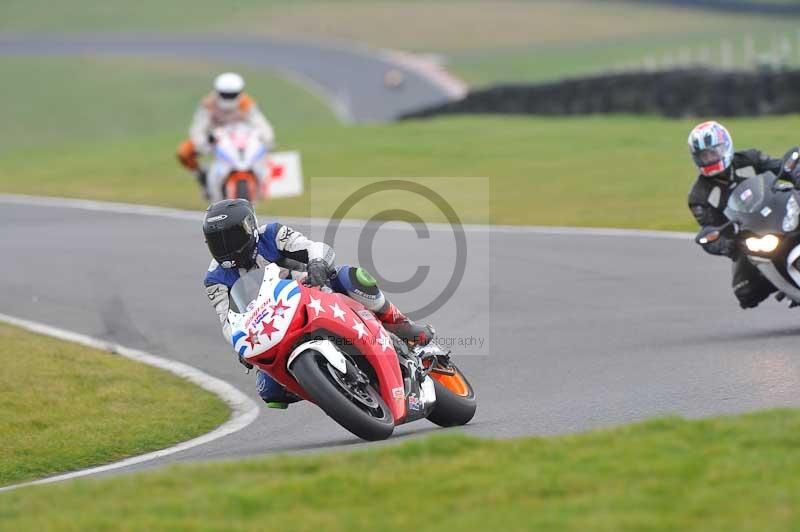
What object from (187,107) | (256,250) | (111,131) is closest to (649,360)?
(256,250)

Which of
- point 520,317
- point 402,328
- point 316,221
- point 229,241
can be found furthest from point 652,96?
point 229,241

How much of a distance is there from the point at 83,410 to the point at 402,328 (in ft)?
8.69

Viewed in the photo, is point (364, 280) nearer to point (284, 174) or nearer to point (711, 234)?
point (711, 234)

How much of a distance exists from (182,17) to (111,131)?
2420 centimetres

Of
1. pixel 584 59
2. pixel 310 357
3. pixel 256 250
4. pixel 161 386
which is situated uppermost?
pixel 584 59

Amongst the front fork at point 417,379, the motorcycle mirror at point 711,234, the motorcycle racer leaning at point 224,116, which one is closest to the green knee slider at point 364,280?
the front fork at point 417,379

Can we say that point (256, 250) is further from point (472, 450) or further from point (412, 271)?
point (412, 271)

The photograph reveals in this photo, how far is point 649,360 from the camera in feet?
31.1

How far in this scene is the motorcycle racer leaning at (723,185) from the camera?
10148 mm

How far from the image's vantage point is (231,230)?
24.3ft

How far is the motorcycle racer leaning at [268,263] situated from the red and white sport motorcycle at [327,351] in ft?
0.36

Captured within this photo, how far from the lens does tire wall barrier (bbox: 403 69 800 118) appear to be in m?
25.1

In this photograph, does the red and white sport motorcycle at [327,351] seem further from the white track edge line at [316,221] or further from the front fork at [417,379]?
the white track edge line at [316,221]

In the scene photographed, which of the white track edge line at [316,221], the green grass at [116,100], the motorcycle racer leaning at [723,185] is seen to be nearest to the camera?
the motorcycle racer leaning at [723,185]
